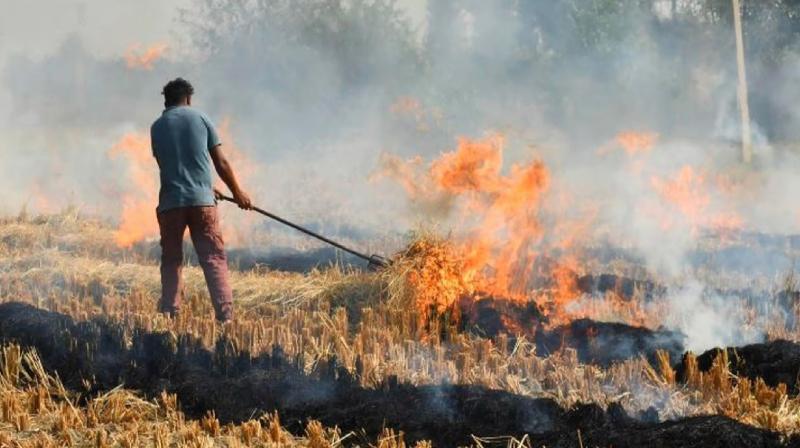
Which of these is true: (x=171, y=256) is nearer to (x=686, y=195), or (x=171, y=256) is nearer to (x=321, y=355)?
(x=321, y=355)

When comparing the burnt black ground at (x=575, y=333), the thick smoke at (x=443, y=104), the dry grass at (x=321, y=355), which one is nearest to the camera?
the dry grass at (x=321, y=355)

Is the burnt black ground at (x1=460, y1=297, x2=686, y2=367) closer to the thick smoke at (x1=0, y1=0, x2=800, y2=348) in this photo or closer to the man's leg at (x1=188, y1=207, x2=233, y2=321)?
the man's leg at (x1=188, y1=207, x2=233, y2=321)

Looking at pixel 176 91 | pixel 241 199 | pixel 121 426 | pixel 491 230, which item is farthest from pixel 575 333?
pixel 176 91

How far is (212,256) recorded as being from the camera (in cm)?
766

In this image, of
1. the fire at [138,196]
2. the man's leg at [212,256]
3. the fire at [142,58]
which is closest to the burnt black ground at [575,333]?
the man's leg at [212,256]

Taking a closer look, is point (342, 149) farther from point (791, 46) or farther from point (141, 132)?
point (791, 46)

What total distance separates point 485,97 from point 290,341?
838 inches

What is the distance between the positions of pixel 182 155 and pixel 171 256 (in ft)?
2.81

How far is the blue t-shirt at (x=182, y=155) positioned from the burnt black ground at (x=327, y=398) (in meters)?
1.35

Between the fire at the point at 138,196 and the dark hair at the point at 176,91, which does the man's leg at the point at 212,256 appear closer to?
the dark hair at the point at 176,91

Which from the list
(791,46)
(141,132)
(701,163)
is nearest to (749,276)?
(701,163)

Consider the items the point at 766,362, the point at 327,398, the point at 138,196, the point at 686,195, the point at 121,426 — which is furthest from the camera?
the point at 138,196

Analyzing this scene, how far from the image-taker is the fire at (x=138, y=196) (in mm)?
13023

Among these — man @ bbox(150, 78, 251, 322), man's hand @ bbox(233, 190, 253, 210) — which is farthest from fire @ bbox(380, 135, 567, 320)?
man @ bbox(150, 78, 251, 322)
